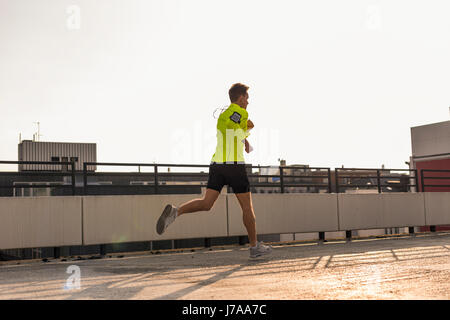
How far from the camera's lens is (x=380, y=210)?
1143 cm

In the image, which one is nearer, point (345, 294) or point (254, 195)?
point (345, 294)

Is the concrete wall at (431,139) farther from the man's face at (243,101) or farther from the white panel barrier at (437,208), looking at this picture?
the man's face at (243,101)

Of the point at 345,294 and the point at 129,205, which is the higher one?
the point at 129,205

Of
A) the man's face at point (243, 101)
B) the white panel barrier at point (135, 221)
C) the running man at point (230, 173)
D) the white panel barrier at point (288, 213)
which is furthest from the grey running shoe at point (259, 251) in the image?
the white panel barrier at point (288, 213)

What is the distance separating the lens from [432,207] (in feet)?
41.2

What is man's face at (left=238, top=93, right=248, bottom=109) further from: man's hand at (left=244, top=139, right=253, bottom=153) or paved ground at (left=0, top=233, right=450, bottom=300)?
paved ground at (left=0, top=233, right=450, bottom=300)

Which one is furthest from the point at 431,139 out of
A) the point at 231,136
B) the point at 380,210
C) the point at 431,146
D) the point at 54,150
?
Answer: the point at 54,150

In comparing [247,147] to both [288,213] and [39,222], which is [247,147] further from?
[288,213]

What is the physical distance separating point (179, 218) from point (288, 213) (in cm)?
226

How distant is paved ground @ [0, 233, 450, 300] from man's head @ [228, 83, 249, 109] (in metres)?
1.89

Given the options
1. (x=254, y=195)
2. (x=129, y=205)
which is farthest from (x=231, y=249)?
(x=129, y=205)
